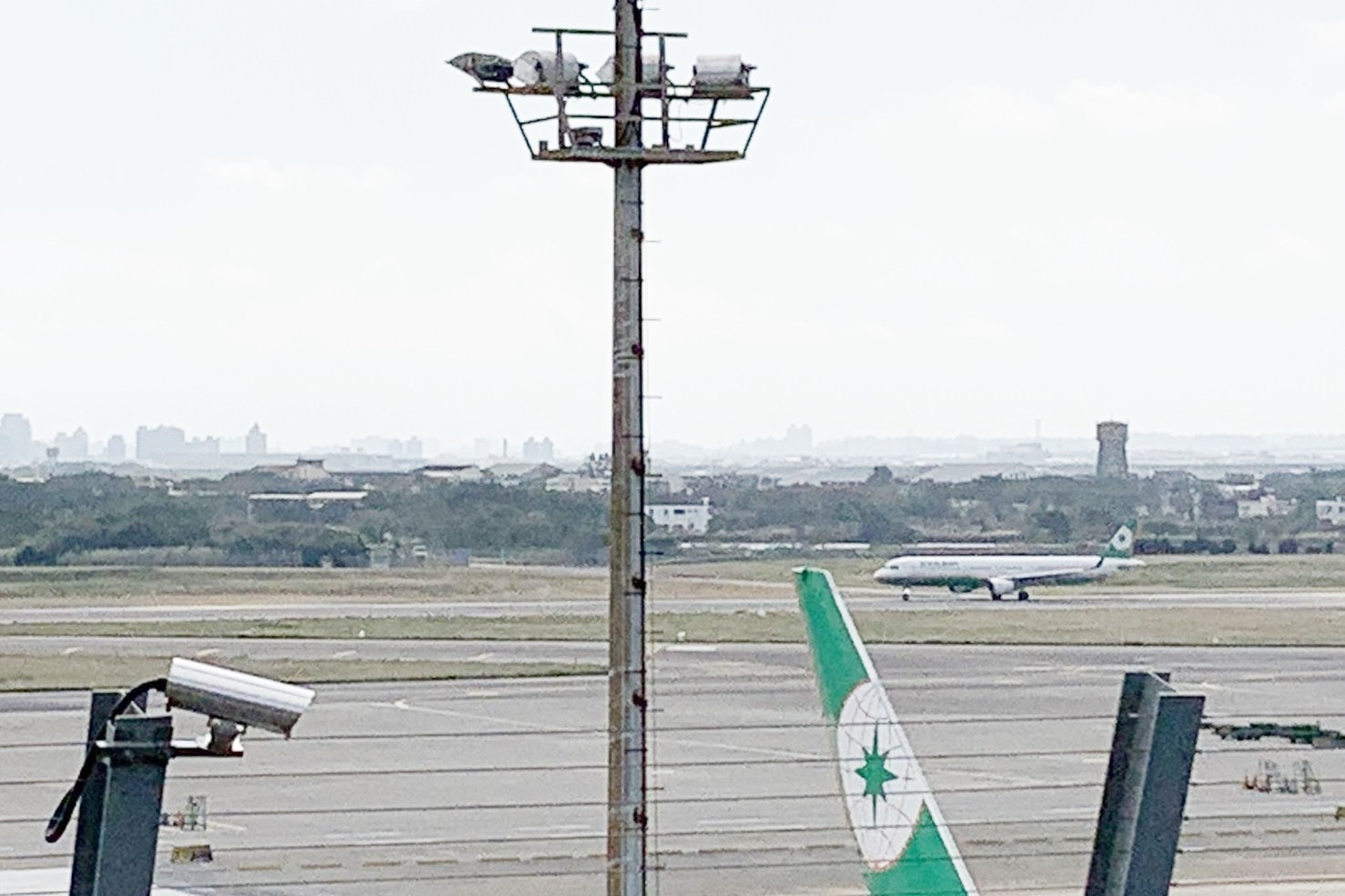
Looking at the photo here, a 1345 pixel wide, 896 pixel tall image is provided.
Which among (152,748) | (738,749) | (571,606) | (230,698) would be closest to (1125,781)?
(230,698)

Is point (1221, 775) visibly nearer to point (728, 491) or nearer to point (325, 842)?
point (325, 842)

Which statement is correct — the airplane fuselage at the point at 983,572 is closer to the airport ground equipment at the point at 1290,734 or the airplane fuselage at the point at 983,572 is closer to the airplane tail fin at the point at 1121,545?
the airplane tail fin at the point at 1121,545

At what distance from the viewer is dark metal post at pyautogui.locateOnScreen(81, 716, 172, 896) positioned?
4.76 m

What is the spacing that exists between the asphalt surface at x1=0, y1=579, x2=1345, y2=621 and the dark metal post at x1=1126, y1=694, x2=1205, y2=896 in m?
51.6

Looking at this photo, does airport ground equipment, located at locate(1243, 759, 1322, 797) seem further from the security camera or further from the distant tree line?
the distant tree line

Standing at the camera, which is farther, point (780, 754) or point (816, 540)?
point (816, 540)

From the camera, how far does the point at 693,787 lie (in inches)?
1096

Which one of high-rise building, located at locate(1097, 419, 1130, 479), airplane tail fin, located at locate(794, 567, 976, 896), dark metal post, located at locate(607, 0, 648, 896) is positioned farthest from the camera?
high-rise building, located at locate(1097, 419, 1130, 479)

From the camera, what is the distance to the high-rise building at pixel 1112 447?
155875mm

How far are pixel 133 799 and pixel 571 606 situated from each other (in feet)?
184

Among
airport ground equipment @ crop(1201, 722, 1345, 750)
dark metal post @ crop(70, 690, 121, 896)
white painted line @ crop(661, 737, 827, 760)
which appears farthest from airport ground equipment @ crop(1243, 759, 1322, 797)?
dark metal post @ crop(70, 690, 121, 896)

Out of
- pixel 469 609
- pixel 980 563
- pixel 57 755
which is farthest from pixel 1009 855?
pixel 980 563

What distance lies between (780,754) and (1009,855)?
8360mm

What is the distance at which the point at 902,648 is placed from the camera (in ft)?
157
